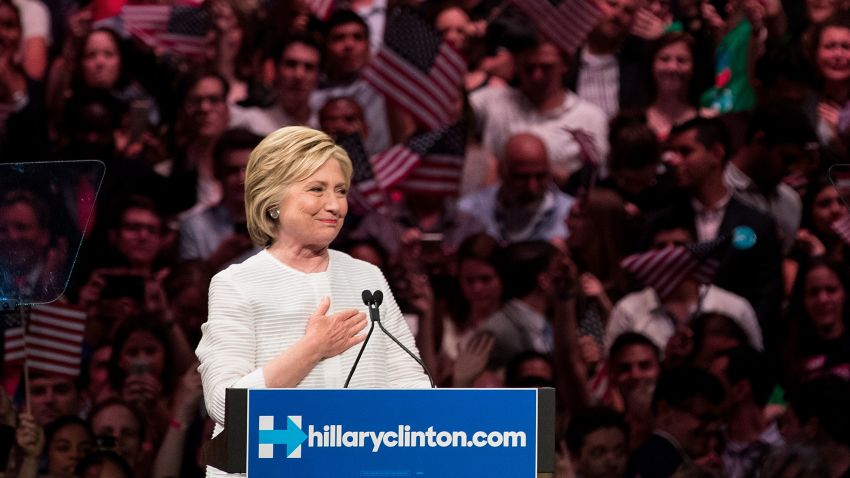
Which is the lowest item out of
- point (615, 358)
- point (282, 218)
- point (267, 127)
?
point (282, 218)

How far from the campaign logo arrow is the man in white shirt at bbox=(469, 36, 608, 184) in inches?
162

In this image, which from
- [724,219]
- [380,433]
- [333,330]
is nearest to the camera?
[380,433]

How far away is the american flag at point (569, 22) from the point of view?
6410 millimetres

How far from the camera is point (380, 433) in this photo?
7.59ft

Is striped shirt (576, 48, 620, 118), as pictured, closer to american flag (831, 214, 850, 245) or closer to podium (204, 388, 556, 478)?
american flag (831, 214, 850, 245)

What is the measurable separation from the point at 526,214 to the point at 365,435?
4.00 metres

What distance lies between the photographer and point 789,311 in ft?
20.2

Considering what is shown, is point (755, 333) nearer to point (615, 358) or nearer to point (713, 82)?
point (615, 358)

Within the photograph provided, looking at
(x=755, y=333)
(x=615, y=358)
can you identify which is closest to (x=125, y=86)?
(x=615, y=358)

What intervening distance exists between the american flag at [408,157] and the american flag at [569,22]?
619mm

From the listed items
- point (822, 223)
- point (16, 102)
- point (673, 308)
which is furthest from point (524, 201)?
point (16, 102)

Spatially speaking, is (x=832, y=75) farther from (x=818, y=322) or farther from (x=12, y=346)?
(x=12, y=346)

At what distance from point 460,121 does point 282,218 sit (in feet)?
12.6

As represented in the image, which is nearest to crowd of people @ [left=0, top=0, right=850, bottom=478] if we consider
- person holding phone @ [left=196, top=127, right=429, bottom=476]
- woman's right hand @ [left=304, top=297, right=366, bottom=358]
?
person holding phone @ [left=196, top=127, right=429, bottom=476]
